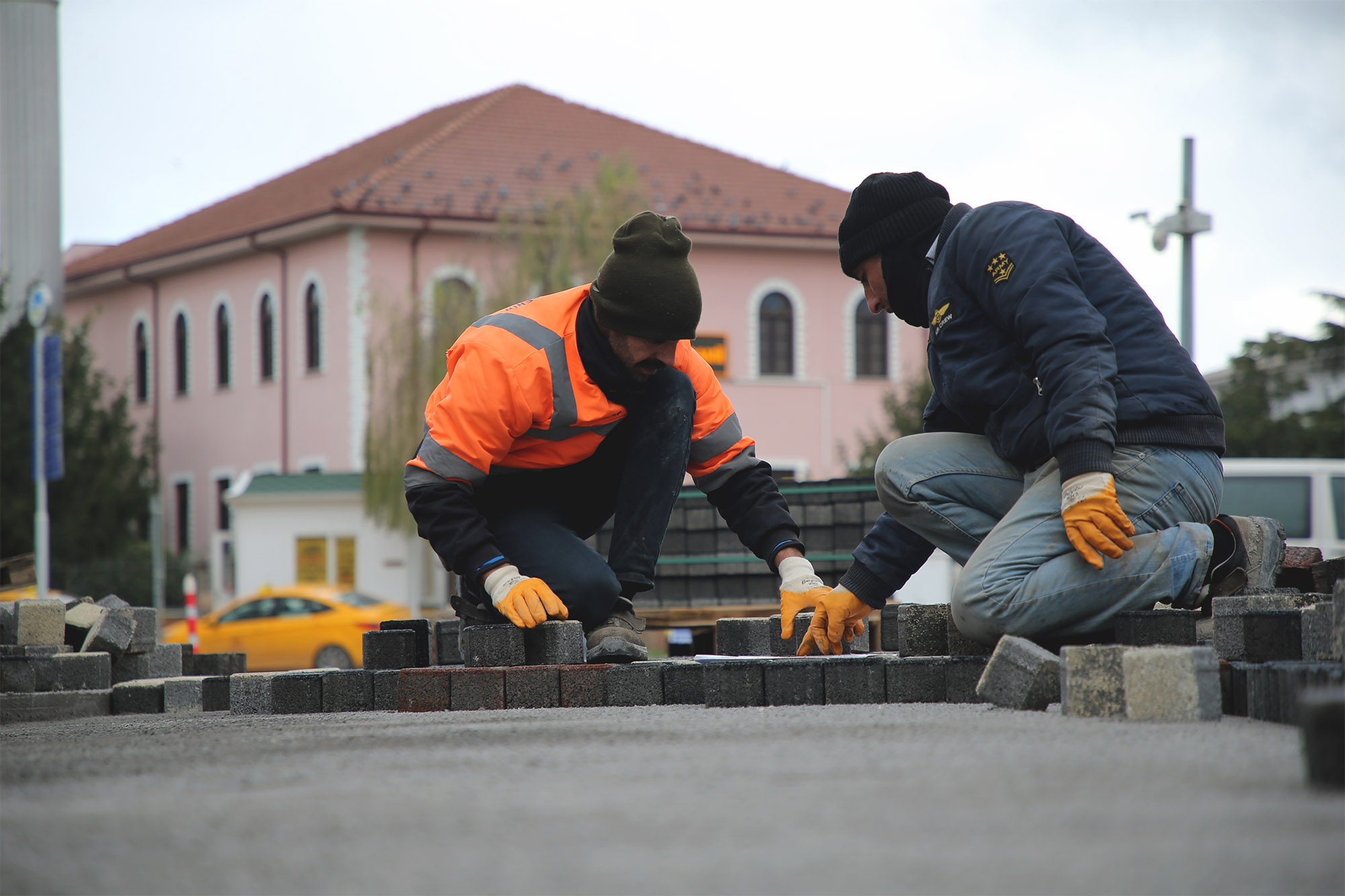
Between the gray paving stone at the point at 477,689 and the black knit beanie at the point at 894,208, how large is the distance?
1.73 m

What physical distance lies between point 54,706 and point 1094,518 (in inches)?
146

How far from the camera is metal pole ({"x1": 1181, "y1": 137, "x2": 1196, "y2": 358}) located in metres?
18.7

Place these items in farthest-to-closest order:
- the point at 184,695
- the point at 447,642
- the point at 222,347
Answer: the point at 222,347
the point at 447,642
the point at 184,695

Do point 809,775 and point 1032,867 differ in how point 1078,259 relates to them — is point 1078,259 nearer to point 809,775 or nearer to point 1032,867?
point 809,775

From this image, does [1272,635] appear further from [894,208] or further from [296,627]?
[296,627]

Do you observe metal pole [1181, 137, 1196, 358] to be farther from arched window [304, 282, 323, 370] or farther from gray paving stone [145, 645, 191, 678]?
arched window [304, 282, 323, 370]

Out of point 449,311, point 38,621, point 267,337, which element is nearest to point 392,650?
point 38,621

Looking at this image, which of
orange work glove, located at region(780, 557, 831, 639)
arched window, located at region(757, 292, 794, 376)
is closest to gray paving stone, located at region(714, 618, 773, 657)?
orange work glove, located at region(780, 557, 831, 639)

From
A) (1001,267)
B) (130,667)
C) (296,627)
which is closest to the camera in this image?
(1001,267)

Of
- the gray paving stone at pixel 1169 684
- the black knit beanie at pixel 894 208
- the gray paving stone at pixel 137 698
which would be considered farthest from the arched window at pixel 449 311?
the gray paving stone at pixel 1169 684

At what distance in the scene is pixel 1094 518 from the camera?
394 centimetres

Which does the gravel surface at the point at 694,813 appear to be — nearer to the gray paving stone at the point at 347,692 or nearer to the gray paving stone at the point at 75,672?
the gray paving stone at the point at 347,692

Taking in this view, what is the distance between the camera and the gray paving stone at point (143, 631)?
631cm

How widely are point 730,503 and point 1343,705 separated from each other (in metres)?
3.41
